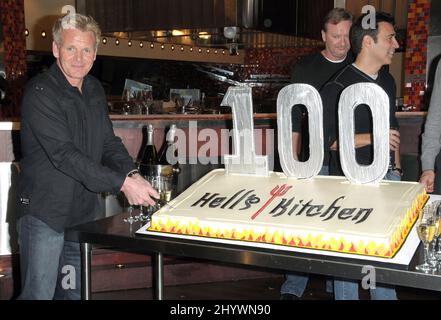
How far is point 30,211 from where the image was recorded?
1775mm

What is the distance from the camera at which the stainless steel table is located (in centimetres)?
125

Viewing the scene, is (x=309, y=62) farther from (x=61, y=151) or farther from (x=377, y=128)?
(x=61, y=151)

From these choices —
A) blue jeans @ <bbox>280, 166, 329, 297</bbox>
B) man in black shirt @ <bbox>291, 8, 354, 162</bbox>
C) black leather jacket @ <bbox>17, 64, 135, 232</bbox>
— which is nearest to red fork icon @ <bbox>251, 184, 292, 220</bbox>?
black leather jacket @ <bbox>17, 64, 135, 232</bbox>

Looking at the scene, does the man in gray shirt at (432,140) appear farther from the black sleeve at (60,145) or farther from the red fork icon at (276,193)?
the black sleeve at (60,145)

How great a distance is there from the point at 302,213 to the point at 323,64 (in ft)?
5.40

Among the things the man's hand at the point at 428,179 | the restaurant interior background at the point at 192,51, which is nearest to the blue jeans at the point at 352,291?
the man's hand at the point at 428,179

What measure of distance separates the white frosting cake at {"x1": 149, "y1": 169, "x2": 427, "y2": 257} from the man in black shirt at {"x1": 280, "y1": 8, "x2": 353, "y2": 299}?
3.94 feet

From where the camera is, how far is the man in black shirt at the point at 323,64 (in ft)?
9.34

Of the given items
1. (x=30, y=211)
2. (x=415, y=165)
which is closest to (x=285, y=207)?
(x=30, y=211)

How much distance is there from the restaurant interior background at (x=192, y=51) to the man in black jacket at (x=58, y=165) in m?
0.59

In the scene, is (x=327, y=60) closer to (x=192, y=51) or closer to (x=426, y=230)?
(x=426, y=230)

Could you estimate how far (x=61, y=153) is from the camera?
66.6 inches

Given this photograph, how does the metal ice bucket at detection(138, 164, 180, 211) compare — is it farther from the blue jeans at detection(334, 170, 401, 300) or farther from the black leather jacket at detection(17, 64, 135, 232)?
the blue jeans at detection(334, 170, 401, 300)
